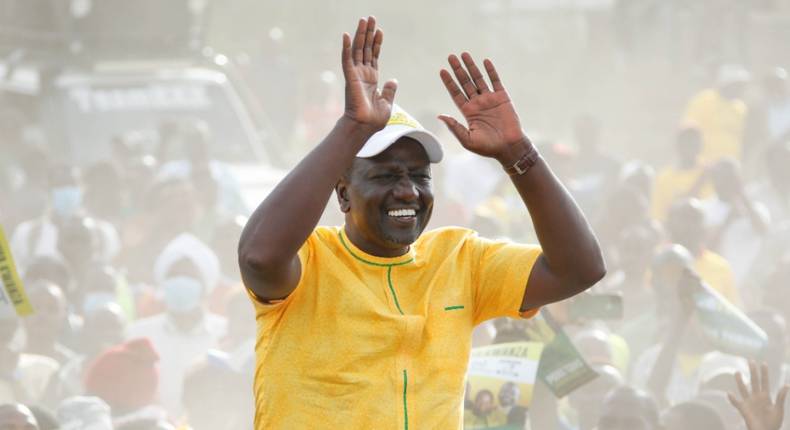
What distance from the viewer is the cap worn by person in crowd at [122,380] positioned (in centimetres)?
559

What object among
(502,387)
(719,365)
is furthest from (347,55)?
(719,365)

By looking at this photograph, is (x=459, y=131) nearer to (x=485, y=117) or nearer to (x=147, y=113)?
(x=485, y=117)

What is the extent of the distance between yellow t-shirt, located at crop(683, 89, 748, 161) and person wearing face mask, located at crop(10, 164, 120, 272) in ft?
17.7

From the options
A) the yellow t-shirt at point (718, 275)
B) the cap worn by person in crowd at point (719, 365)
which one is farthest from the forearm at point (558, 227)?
→ the yellow t-shirt at point (718, 275)

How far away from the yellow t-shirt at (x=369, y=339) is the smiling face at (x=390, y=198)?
2.3 inches

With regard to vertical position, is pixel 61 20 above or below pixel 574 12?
above

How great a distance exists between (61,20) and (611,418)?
6.78 m

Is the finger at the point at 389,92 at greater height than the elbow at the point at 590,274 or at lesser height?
greater

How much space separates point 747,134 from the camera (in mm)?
10922

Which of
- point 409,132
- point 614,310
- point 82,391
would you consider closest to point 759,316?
point 614,310

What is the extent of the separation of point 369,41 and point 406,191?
1.13 feet

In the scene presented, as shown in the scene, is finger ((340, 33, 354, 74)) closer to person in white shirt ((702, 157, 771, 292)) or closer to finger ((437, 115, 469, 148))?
finger ((437, 115, 469, 148))

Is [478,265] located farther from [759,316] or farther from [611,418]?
[759,316]

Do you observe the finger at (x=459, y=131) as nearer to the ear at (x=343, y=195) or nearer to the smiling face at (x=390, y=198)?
the smiling face at (x=390, y=198)
